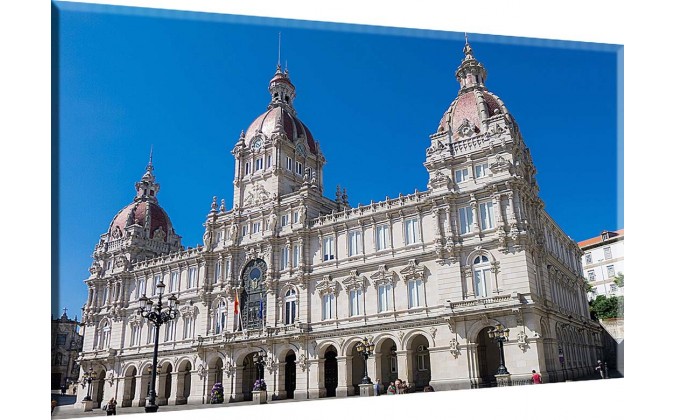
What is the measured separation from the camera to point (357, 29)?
19.1 metres

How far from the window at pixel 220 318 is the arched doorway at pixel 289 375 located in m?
6.96

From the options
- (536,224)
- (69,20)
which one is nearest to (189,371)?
(536,224)

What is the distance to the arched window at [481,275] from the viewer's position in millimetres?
33372

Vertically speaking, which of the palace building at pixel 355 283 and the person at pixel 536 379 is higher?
the palace building at pixel 355 283

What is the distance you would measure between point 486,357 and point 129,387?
3264 cm

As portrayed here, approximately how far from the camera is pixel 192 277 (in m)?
49.4

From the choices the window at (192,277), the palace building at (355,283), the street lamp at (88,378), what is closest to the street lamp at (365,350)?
the palace building at (355,283)

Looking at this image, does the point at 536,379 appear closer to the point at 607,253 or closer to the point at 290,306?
the point at 290,306

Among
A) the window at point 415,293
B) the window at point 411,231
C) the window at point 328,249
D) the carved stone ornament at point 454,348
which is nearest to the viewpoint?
the carved stone ornament at point 454,348

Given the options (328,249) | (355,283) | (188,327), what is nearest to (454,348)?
(355,283)

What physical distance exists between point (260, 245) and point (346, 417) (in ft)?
87.4

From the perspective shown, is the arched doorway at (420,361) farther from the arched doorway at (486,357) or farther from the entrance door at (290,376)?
the entrance door at (290,376)

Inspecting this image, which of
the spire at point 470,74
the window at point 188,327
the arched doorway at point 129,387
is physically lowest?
the arched doorway at point 129,387
